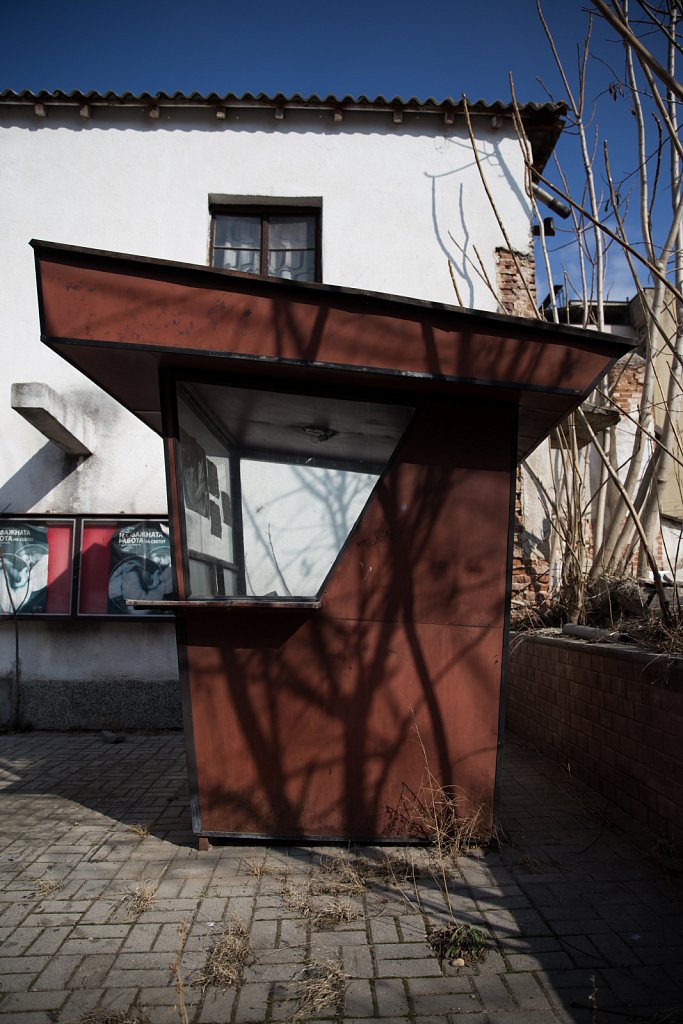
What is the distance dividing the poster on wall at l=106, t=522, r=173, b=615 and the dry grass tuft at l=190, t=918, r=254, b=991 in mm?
4675

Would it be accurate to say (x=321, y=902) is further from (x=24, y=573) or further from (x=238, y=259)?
(x=238, y=259)

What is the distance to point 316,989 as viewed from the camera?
2.43m

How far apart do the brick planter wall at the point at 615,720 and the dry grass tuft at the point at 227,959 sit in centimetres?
231

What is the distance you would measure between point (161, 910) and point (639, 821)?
2730 mm

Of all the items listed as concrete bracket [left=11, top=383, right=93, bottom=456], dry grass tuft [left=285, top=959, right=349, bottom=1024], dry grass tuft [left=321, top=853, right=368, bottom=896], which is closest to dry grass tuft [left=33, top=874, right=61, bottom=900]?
dry grass tuft [left=321, top=853, right=368, bottom=896]

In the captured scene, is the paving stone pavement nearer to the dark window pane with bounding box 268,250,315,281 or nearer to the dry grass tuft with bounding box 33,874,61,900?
the dry grass tuft with bounding box 33,874,61,900

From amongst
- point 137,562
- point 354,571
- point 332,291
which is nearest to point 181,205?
point 137,562

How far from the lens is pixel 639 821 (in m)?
4.04

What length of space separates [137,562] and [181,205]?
13.5 ft

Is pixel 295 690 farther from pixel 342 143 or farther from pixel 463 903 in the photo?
pixel 342 143

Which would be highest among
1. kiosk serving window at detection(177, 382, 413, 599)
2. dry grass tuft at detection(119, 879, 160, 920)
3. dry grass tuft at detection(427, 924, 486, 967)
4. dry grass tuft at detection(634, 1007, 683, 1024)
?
kiosk serving window at detection(177, 382, 413, 599)

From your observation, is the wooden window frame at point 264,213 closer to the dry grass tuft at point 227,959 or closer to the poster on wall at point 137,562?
the poster on wall at point 137,562

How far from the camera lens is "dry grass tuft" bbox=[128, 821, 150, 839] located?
405 cm

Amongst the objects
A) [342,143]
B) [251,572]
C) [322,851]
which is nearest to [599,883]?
[322,851]
